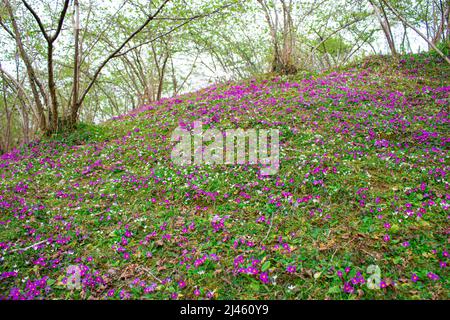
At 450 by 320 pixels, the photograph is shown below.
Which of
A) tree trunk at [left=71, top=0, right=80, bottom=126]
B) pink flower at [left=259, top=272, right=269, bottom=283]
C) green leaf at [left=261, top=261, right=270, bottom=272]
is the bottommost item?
pink flower at [left=259, top=272, right=269, bottom=283]

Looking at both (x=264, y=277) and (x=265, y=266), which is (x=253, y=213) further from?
(x=264, y=277)

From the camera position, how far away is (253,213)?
4.98 metres

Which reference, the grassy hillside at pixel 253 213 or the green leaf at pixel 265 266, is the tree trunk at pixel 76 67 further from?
the green leaf at pixel 265 266

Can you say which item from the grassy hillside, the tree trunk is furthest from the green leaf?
the tree trunk

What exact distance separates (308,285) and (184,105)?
8.96 m

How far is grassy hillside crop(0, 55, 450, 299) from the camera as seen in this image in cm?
360

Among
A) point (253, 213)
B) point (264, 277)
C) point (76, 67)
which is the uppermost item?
point (76, 67)

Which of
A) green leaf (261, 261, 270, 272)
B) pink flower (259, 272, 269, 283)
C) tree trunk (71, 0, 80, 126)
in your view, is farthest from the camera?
tree trunk (71, 0, 80, 126)

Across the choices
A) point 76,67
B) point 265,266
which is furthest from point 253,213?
point 76,67

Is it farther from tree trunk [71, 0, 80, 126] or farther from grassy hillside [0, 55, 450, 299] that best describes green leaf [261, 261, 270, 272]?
tree trunk [71, 0, 80, 126]

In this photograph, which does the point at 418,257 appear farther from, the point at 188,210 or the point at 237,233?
the point at 188,210

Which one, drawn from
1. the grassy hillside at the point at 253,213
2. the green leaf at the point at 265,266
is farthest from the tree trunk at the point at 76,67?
the green leaf at the point at 265,266

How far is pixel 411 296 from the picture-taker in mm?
3137

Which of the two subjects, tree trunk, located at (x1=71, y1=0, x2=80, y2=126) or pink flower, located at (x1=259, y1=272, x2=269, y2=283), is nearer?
pink flower, located at (x1=259, y1=272, x2=269, y2=283)
